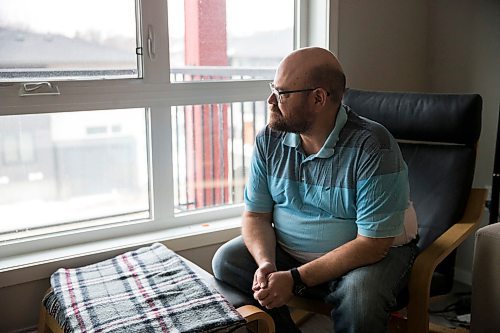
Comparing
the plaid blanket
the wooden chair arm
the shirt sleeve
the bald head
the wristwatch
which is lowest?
the wooden chair arm

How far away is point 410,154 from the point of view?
2285mm

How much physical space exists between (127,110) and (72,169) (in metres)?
0.31

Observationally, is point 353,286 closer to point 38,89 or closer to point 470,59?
point 38,89

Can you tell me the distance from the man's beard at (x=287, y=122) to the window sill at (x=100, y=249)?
2.26 feet

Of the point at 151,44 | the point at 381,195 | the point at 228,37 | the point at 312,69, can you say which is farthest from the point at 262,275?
the point at 228,37

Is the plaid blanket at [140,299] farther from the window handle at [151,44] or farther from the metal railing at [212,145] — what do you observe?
the window handle at [151,44]

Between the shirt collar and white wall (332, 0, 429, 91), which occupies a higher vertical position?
white wall (332, 0, 429, 91)

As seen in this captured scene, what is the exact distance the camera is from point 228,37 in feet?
8.27

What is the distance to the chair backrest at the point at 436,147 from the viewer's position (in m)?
2.10

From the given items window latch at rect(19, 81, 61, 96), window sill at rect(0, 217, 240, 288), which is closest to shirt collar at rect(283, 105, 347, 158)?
window sill at rect(0, 217, 240, 288)

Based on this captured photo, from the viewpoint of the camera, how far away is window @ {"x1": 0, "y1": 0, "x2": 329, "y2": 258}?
83.3 inches

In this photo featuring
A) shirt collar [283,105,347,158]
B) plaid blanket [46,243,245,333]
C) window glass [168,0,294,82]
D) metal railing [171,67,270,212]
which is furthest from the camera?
metal railing [171,67,270,212]

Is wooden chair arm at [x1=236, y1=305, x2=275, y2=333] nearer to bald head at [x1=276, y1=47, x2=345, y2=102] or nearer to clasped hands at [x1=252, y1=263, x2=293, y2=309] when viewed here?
clasped hands at [x1=252, y1=263, x2=293, y2=309]

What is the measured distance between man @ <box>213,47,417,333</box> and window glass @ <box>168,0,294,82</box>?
59 cm
